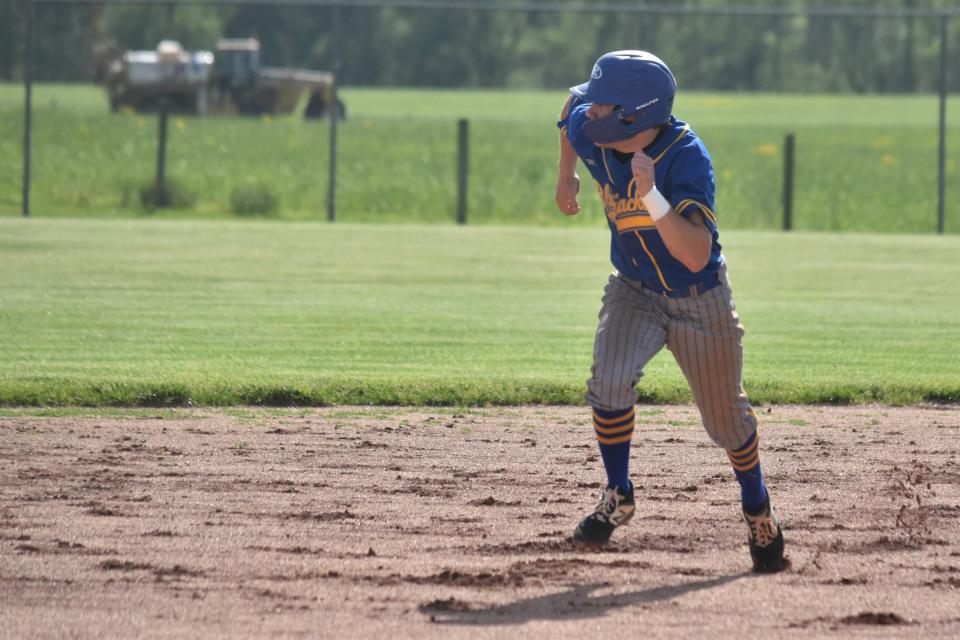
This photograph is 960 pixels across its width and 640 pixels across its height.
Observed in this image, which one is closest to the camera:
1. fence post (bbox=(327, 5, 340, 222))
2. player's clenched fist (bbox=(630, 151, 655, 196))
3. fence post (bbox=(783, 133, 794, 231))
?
player's clenched fist (bbox=(630, 151, 655, 196))

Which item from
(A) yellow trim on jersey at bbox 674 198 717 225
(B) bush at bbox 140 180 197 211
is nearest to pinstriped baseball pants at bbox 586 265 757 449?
(A) yellow trim on jersey at bbox 674 198 717 225

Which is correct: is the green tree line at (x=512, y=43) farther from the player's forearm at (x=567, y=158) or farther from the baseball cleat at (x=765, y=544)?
the baseball cleat at (x=765, y=544)

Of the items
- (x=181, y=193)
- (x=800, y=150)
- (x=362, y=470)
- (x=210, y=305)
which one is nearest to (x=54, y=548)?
(x=362, y=470)

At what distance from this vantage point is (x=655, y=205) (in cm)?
478

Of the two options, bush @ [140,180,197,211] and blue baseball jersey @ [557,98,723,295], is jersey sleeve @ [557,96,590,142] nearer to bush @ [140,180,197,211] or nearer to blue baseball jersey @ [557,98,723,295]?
blue baseball jersey @ [557,98,723,295]

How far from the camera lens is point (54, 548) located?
525 cm

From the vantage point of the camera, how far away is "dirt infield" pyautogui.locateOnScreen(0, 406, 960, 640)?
4520mm

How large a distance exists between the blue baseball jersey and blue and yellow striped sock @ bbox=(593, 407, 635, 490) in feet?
1.50

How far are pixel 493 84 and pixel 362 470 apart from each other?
67.5ft

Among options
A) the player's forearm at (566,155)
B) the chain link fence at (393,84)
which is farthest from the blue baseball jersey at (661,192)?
the chain link fence at (393,84)

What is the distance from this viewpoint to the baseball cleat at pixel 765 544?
512cm

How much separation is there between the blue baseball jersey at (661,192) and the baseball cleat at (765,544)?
0.82 m

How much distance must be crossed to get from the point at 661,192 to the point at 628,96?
326 millimetres

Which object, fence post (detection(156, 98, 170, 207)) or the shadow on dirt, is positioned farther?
fence post (detection(156, 98, 170, 207))
